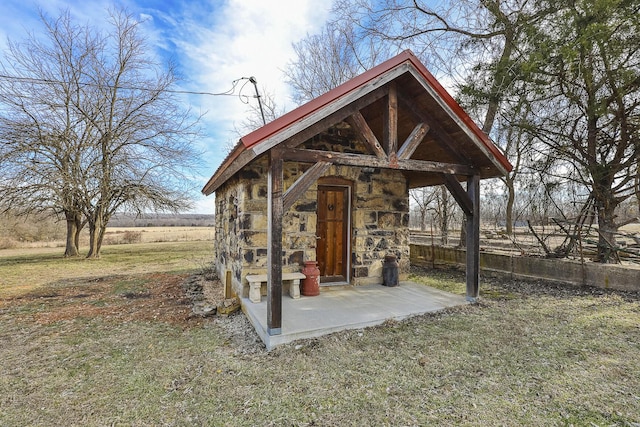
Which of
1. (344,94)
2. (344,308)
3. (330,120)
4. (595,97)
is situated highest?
(595,97)

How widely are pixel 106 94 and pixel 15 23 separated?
310 centimetres

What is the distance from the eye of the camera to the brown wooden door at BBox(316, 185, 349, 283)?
19.7 ft

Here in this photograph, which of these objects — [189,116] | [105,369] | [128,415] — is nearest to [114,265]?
[189,116]

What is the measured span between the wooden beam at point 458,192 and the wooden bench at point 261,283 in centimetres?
277

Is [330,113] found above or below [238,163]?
above

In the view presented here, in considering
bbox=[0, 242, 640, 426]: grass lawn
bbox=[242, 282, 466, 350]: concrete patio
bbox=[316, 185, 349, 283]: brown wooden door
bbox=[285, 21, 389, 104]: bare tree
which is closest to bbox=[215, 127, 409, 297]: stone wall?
bbox=[316, 185, 349, 283]: brown wooden door

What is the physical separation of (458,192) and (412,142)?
1269mm

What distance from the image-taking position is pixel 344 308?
458 cm

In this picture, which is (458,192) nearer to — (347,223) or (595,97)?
(347,223)

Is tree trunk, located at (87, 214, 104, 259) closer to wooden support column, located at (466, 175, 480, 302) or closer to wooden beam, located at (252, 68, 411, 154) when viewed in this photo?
wooden beam, located at (252, 68, 411, 154)

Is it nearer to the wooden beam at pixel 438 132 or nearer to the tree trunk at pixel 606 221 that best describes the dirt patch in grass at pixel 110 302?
the wooden beam at pixel 438 132

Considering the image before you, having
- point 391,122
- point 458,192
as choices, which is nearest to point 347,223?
point 458,192

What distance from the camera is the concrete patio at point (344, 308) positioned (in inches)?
149

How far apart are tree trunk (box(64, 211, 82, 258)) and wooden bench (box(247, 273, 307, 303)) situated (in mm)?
12162
